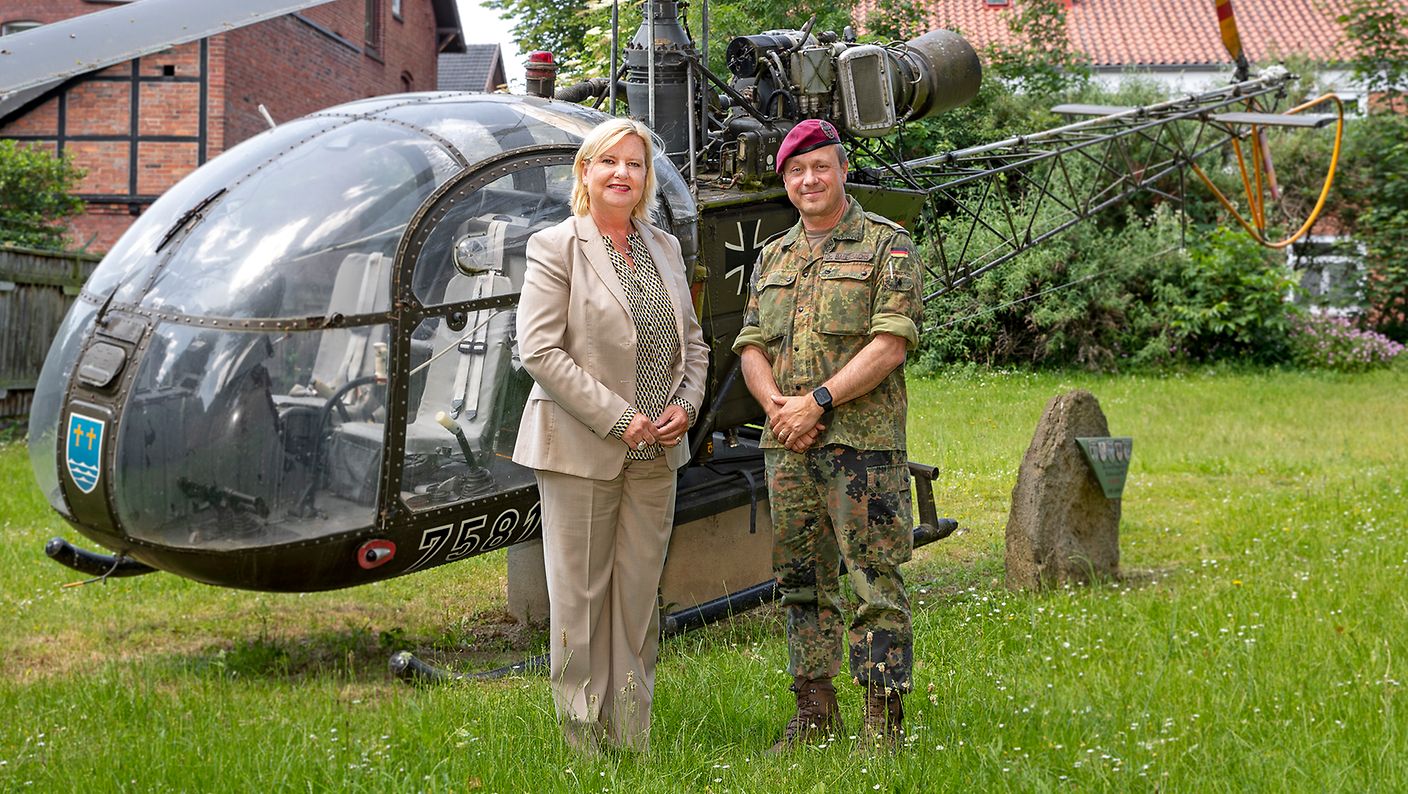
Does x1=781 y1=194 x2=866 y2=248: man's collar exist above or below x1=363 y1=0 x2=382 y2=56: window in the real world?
below

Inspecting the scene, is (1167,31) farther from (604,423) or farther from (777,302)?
(604,423)

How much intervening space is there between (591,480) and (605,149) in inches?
35.6

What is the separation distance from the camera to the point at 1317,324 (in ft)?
53.9

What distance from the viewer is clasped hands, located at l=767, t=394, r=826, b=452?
3.61m

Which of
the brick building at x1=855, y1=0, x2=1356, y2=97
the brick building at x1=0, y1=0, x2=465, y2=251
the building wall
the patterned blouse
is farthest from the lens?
the brick building at x1=855, y1=0, x2=1356, y2=97

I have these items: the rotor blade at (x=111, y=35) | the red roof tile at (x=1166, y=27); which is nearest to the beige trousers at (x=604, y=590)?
the rotor blade at (x=111, y=35)

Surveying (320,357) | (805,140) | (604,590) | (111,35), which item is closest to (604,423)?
(604,590)

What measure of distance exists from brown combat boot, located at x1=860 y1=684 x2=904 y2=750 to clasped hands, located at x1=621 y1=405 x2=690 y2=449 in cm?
96

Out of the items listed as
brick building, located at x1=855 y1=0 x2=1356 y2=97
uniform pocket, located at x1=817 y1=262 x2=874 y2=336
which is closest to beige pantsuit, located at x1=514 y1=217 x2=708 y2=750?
uniform pocket, located at x1=817 y1=262 x2=874 y2=336

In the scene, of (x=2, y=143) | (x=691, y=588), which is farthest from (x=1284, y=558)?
(x=2, y=143)

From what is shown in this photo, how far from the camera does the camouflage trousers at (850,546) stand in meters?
3.66

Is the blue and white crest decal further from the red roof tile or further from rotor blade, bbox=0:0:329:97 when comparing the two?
the red roof tile

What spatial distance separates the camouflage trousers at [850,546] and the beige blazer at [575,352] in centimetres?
60

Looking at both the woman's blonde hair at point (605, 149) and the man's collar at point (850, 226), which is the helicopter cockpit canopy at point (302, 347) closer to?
the woman's blonde hair at point (605, 149)
